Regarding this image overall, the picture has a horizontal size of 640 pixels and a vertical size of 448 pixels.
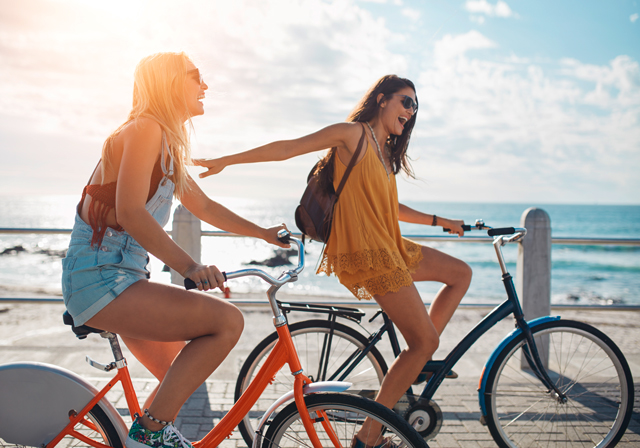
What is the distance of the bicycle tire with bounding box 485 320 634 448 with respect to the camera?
2.74 metres

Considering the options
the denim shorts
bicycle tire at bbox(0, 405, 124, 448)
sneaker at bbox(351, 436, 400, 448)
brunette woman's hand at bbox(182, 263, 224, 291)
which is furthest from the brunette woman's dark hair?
bicycle tire at bbox(0, 405, 124, 448)

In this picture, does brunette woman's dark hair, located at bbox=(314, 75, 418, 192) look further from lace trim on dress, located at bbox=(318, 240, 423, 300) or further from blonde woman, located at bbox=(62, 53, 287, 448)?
blonde woman, located at bbox=(62, 53, 287, 448)

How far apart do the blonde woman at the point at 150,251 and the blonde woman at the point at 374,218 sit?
0.46m

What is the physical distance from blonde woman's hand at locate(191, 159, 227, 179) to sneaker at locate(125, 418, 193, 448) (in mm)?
1137

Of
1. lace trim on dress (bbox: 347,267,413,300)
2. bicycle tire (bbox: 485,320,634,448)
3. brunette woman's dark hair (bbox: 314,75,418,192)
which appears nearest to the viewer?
lace trim on dress (bbox: 347,267,413,300)

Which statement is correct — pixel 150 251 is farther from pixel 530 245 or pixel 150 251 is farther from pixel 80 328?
pixel 530 245

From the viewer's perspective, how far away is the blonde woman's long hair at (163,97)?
183 centimetres

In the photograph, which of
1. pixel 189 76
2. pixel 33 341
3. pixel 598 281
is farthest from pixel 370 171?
pixel 598 281

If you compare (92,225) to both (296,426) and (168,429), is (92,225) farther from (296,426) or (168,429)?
(296,426)

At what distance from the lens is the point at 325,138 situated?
237 centimetres

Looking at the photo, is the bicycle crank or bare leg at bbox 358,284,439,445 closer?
bare leg at bbox 358,284,439,445

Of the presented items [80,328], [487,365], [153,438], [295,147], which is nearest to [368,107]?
[295,147]

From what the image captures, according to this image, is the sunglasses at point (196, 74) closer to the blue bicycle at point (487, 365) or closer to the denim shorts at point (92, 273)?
the denim shorts at point (92, 273)

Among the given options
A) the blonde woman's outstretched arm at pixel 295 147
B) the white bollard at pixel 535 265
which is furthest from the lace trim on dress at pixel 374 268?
the white bollard at pixel 535 265
